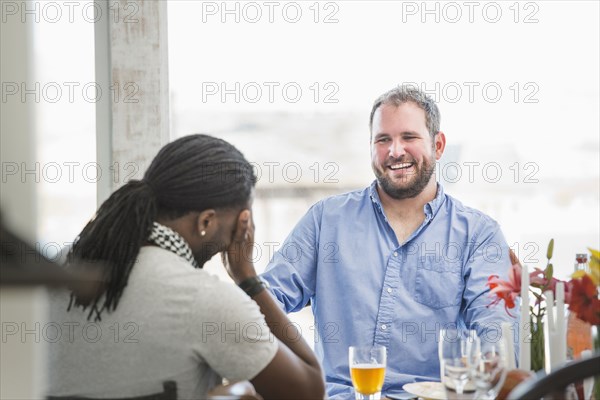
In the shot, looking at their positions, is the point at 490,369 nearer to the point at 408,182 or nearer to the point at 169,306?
the point at 169,306

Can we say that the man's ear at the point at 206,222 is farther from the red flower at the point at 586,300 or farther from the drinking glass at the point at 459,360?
the red flower at the point at 586,300

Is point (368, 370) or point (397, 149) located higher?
point (397, 149)

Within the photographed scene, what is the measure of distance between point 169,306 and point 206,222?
9.7 inches

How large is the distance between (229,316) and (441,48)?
2053 mm

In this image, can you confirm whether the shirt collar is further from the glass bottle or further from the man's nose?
the glass bottle

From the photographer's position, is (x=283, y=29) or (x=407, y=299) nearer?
(x=407, y=299)

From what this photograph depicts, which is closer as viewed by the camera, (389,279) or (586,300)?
(586,300)

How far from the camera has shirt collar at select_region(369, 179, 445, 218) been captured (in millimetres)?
2531

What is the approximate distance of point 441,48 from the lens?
3150 mm

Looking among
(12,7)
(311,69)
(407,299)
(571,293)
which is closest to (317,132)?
(311,69)

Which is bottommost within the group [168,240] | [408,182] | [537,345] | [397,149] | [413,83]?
[537,345]

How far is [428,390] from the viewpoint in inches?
71.4

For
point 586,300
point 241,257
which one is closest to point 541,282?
point 586,300

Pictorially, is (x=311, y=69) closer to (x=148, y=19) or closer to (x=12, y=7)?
(x=148, y=19)
